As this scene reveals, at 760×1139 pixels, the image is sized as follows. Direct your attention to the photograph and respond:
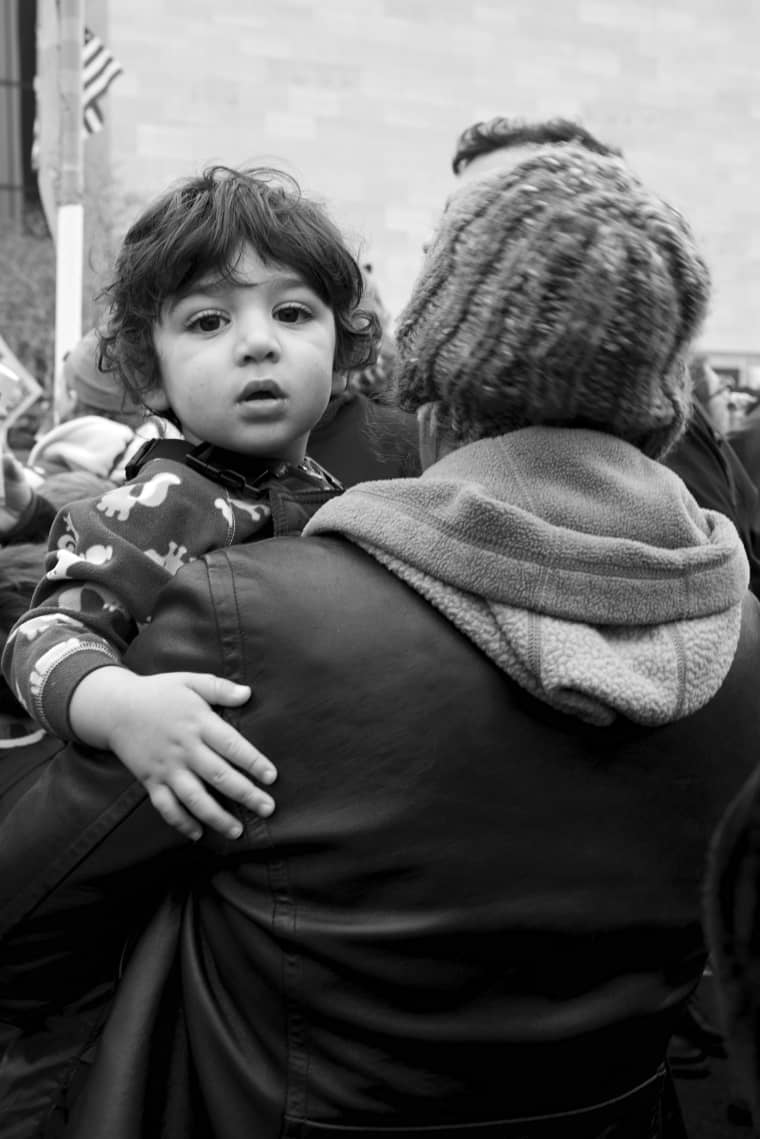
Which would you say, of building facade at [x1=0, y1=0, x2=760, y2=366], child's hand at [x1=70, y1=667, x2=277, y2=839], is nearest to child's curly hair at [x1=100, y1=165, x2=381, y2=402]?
child's hand at [x1=70, y1=667, x2=277, y2=839]

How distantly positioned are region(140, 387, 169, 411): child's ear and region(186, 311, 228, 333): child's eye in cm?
17

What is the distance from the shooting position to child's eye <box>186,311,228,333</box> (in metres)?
1.89

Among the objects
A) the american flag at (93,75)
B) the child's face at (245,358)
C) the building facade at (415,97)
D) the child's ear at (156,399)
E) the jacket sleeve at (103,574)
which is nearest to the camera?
the jacket sleeve at (103,574)

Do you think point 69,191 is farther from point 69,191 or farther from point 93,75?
point 93,75

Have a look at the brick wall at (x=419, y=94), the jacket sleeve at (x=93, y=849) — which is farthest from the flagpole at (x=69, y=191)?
the brick wall at (x=419, y=94)

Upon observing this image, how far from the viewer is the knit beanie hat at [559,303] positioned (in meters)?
1.38

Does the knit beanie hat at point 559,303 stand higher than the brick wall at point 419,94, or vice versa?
the knit beanie hat at point 559,303

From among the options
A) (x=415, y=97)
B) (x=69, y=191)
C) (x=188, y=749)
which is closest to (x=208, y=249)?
(x=188, y=749)

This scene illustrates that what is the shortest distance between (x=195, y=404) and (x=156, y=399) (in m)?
0.19

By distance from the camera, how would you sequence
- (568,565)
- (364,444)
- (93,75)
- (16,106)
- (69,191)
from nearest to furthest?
(568,565)
(364,444)
(69,191)
(93,75)
(16,106)

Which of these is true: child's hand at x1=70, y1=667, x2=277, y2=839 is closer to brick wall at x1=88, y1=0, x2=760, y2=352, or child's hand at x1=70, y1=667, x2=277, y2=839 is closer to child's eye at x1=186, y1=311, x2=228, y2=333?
child's eye at x1=186, y1=311, x2=228, y2=333

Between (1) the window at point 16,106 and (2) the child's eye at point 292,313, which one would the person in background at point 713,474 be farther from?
(1) the window at point 16,106

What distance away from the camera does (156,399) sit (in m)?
2.05

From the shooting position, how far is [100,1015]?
5.23ft
